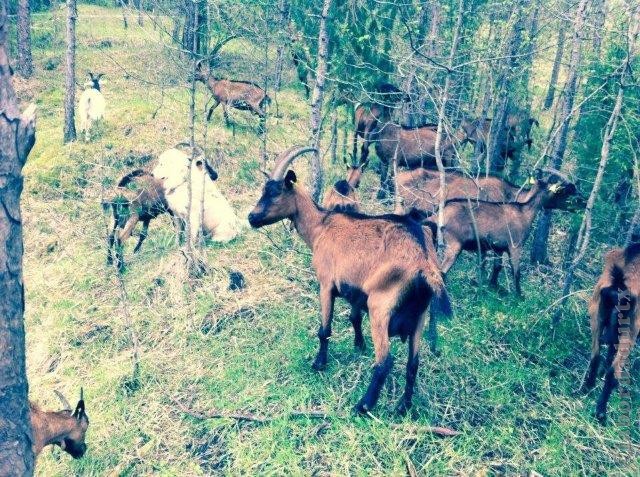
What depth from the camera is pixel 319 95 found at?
7000mm

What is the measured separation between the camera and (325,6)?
6652mm

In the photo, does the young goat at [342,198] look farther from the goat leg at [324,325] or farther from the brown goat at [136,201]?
the brown goat at [136,201]

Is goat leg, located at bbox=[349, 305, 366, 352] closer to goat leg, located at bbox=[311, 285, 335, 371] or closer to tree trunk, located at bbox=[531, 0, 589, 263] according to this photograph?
goat leg, located at bbox=[311, 285, 335, 371]

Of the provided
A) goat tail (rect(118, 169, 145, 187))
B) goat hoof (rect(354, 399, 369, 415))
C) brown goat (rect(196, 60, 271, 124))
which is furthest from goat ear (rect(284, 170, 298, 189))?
brown goat (rect(196, 60, 271, 124))

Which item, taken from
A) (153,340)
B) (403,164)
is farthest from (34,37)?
(153,340)

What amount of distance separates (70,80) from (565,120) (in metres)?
9.64

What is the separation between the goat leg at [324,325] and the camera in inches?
210

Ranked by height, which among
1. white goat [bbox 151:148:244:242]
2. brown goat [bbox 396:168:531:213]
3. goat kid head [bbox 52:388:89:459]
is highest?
brown goat [bbox 396:168:531:213]

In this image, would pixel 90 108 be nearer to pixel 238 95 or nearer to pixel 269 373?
pixel 238 95

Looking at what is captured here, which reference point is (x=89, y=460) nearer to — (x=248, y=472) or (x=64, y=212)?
(x=248, y=472)

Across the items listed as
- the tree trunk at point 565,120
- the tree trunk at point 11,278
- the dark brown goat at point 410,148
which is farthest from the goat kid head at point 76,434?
the dark brown goat at point 410,148

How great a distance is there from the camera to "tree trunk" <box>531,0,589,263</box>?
6.07 meters

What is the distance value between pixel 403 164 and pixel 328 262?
5.46 m

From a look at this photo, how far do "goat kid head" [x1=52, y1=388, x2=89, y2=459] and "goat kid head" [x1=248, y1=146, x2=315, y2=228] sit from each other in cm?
242
